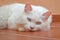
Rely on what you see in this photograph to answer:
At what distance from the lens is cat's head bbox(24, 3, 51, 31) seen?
1.63m

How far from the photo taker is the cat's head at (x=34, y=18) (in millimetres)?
1626

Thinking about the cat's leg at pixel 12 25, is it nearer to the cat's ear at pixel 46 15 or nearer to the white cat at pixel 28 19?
the white cat at pixel 28 19

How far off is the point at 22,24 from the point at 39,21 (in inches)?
6.8

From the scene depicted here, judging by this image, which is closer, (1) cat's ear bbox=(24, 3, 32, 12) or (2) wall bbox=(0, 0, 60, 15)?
(1) cat's ear bbox=(24, 3, 32, 12)

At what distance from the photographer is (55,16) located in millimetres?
2729

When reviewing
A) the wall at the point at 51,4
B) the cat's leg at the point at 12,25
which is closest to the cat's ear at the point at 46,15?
the cat's leg at the point at 12,25

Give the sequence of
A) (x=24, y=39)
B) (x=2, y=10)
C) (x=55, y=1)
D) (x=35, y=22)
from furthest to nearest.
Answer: (x=55, y=1), (x=2, y=10), (x=35, y=22), (x=24, y=39)

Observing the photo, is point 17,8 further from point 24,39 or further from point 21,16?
point 24,39

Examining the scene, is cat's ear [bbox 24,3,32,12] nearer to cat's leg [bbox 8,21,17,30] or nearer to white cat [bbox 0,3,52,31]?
white cat [bbox 0,3,52,31]

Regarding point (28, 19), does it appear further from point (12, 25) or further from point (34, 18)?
point (12, 25)

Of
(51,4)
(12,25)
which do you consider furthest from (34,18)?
(51,4)

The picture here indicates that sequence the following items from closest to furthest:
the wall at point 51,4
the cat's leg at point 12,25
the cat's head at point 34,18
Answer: the cat's head at point 34,18, the cat's leg at point 12,25, the wall at point 51,4

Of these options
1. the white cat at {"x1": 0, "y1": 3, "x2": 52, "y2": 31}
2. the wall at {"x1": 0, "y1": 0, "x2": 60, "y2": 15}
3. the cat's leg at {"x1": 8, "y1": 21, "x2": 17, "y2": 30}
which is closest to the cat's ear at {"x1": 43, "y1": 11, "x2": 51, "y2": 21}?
the white cat at {"x1": 0, "y1": 3, "x2": 52, "y2": 31}

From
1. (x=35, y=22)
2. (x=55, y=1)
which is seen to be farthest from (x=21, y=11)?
(x=55, y=1)
